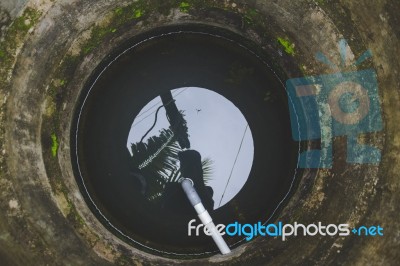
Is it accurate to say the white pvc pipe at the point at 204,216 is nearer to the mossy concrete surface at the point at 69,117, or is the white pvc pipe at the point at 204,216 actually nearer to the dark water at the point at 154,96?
the mossy concrete surface at the point at 69,117

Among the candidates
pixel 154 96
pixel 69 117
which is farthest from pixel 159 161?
pixel 69 117

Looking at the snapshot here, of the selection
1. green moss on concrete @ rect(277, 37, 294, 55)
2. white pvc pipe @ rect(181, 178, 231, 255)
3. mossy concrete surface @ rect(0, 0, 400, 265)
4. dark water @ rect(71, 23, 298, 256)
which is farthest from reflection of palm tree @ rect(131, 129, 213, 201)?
green moss on concrete @ rect(277, 37, 294, 55)

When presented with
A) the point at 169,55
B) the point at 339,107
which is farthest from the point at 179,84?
the point at 339,107

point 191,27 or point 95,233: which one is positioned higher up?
point 191,27

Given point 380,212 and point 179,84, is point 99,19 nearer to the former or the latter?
point 179,84

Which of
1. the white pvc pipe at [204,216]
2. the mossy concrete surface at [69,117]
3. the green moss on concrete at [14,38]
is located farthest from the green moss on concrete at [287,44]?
the green moss on concrete at [14,38]

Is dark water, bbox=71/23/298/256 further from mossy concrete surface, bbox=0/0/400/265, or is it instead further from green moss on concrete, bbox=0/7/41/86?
green moss on concrete, bbox=0/7/41/86
